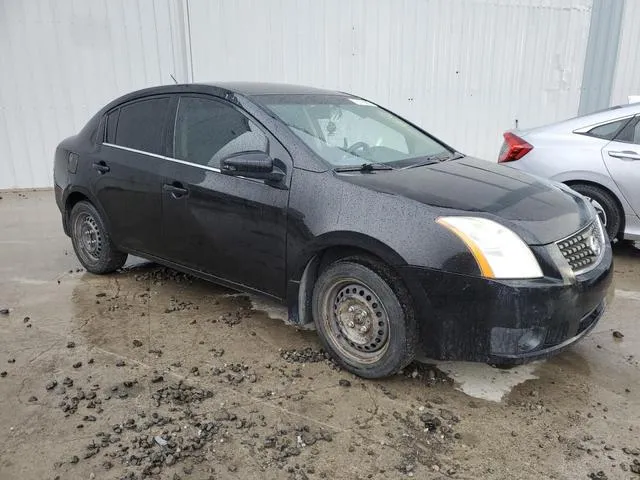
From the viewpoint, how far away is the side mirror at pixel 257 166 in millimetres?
3170

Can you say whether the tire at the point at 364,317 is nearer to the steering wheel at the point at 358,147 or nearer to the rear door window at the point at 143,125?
the steering wheel at the point at 358,147

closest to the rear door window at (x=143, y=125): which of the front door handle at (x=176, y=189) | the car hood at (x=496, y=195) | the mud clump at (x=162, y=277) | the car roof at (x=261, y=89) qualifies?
the front door handle at (x=176, y=189)

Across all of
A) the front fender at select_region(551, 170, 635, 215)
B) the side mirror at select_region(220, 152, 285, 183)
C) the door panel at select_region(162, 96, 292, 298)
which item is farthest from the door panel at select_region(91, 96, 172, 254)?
the front fender at select_region(551, 170, 635, 215)

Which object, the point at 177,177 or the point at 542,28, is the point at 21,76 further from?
the point at 542,28

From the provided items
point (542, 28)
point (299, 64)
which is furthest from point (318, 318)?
point (542, 28)

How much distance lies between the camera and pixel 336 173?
3094 mm

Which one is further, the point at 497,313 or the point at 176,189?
the point at 176,189

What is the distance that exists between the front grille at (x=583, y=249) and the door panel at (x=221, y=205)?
1.53 meters

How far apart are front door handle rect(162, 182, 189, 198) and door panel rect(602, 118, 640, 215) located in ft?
12.4

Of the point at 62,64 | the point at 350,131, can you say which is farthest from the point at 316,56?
the point at 350,131

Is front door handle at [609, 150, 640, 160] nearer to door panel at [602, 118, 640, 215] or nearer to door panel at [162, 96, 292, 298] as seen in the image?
door panel at [602, 118, 640, 215]

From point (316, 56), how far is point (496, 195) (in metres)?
6.42

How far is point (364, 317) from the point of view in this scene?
3.01 metres

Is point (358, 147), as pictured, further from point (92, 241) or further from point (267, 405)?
point (92, 241)
